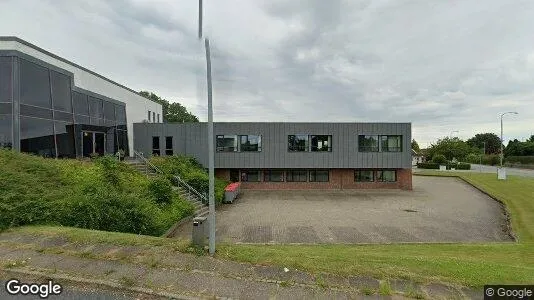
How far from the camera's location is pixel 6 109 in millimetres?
15867

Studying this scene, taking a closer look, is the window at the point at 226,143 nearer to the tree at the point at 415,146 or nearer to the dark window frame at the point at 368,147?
the dark window frame at the point at 368,147

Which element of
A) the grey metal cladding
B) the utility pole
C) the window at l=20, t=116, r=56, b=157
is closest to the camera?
the utility pole

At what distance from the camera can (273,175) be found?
3030 centimetres

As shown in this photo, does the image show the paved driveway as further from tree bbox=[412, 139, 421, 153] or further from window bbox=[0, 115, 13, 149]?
tree bbox=[412, 139, 421, 153]

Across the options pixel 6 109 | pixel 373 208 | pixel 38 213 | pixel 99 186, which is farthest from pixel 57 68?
pixel 373 208

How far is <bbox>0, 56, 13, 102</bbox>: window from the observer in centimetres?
1589

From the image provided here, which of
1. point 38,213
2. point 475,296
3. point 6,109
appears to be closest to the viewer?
point 475,296

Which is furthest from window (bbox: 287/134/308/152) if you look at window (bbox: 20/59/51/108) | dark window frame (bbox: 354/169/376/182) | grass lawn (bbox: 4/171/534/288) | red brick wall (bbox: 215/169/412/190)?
grass lawn (bbox: 4/171/534/288)

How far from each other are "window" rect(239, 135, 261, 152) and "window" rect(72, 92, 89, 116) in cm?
1199

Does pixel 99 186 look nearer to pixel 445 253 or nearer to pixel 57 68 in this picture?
pixel 57 68

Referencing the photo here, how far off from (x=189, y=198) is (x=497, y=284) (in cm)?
1638

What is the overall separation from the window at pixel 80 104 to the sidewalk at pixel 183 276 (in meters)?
15.5

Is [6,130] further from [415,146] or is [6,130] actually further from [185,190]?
[415,146]

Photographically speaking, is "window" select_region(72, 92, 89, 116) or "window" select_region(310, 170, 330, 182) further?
"window" select_region(310, 170, 330, 182)
